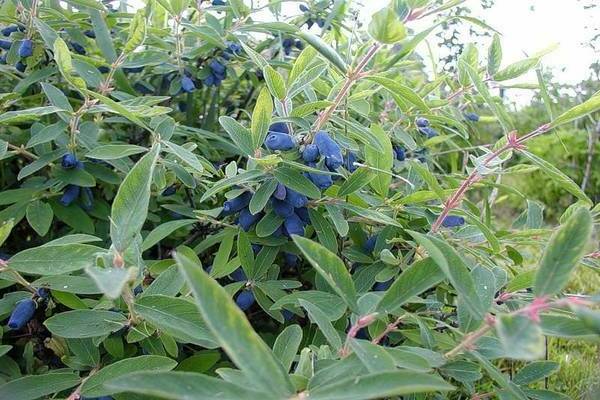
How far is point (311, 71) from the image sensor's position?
1.01 m

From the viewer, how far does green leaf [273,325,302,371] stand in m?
0.84

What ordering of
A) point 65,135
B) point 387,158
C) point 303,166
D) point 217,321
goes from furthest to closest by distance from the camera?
point 65,135
point 387,158
point 303,166
point 217,321

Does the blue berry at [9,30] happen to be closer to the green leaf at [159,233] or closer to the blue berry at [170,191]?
the blue berry at [170,191]

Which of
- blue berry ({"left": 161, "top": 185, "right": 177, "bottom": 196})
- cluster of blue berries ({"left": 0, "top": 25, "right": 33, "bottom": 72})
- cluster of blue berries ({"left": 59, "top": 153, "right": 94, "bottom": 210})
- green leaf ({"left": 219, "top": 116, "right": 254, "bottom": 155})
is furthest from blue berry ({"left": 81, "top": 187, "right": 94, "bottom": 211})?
green leaf ({"left": 219, "top": 116, "right": 254, "bottom": 155})

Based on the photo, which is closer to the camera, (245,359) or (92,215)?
(245,359)

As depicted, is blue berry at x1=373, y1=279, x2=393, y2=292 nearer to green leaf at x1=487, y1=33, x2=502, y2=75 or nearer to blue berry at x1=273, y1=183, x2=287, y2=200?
blue berry at x1=273, y1=183, x2=287, y2=200

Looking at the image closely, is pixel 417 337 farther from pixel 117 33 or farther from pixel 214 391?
pixel 117 33

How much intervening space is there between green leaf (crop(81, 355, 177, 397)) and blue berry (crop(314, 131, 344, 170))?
378 mm

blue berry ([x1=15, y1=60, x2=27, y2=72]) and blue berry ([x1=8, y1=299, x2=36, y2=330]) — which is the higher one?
blue berry ([x1=15, y1=60, x2=27, y2=72])

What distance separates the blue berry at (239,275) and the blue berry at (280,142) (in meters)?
0.25

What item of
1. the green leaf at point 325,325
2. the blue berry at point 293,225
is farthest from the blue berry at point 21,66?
the green leaf at point 325,325

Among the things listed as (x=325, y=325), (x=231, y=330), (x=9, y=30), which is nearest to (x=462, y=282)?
(x=325, y=325)

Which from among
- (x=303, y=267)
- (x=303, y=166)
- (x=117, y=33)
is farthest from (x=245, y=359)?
(x=117, y=33)

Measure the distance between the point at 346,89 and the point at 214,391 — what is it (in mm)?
535
